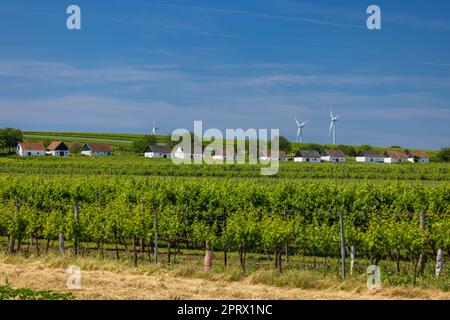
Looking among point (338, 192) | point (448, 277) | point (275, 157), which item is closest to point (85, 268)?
point (448, 277)

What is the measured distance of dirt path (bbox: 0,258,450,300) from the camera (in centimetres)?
1359

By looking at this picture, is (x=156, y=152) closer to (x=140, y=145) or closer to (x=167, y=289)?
(x=140, y=145)

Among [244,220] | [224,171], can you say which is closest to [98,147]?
[224,171]

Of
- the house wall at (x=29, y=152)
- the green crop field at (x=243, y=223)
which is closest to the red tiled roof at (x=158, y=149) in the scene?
the house wall at (x=29, y=152)

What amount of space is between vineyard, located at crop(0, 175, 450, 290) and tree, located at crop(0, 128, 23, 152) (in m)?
93.7

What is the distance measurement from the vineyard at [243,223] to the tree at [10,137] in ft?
307

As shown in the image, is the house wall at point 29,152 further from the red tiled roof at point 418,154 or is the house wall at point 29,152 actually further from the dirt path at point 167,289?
the dirt path at point 167,289

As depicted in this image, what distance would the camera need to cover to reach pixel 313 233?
A: 19469mm

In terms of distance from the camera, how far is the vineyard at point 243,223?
18422 millimetres

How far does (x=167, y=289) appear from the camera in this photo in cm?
1418

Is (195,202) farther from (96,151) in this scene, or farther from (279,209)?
(96,151)

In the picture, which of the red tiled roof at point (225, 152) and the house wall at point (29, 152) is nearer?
the red tiled roof at point (225, 152)

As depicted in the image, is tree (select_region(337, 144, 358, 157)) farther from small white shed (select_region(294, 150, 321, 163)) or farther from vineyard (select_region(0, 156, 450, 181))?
vineyard (select_region(0, 156, 450, 181))
